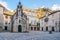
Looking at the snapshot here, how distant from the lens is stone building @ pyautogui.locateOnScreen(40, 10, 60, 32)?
167 ft

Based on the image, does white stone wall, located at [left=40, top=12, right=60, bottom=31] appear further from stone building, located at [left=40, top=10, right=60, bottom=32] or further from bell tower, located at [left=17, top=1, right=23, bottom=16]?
bell tower, located at [left=17, top=1, right=23, bottom=16]

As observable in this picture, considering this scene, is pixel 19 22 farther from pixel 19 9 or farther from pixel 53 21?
pixel 53 21

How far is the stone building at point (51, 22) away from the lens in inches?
2004

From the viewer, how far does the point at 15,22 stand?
43000 mm

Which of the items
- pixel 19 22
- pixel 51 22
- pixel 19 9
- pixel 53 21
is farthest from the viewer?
pixel 51 22

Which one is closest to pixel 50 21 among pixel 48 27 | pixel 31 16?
pixel 48 27

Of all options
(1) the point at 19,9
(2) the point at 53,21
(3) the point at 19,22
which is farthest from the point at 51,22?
(1) the point at 19,9

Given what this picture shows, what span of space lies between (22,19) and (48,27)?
17.3 metres

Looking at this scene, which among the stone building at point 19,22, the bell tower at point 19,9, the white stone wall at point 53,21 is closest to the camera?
the stone building at point 19,22

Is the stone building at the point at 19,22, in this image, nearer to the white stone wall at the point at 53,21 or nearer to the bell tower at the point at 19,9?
the bell tower at the point at 19,9

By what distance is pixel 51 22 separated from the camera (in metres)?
55.3

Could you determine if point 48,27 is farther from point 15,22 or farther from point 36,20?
point 15,22

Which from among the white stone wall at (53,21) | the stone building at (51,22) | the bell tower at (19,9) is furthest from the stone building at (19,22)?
the white stone wall at (53,21)

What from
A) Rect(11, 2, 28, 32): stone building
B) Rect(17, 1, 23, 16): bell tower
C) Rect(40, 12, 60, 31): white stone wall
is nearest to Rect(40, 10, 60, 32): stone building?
Rect(40, 12, 60, 31): white stone wall
